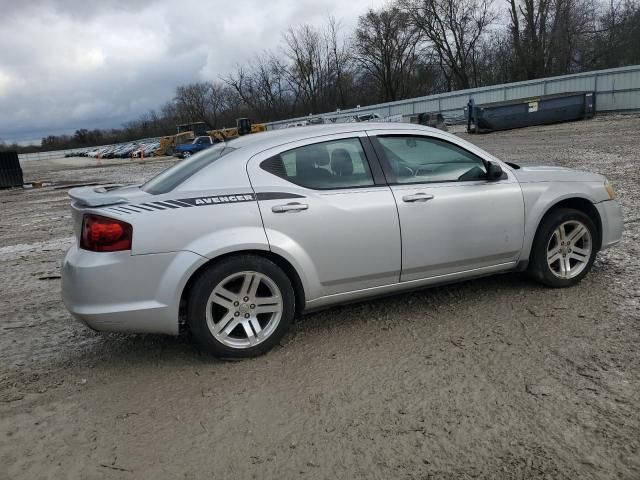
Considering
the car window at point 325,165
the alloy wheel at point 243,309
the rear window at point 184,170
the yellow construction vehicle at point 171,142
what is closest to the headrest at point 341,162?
the car window at point 325,165

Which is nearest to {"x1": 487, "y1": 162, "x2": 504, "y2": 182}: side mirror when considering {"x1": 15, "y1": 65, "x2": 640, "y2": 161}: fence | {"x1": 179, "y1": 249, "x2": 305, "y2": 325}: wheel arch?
{"x1": 179, "y1": 249, "x2": 305, "y2": 325}: wheel arch

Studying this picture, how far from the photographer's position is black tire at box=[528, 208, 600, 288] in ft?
14.2

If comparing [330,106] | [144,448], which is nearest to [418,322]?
[144,448]

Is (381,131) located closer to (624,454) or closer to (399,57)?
(624,454)

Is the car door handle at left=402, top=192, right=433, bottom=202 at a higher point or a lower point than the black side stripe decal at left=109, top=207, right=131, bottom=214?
lower

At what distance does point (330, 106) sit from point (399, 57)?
12.7m

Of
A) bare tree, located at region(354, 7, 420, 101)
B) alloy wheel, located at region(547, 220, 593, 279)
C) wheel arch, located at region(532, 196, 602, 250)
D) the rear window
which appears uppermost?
bare tree, located at region(354, 7, 420, 101)

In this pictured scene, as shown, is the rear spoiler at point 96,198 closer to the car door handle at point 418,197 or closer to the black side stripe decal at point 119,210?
the black side stripe decal at point 119,210

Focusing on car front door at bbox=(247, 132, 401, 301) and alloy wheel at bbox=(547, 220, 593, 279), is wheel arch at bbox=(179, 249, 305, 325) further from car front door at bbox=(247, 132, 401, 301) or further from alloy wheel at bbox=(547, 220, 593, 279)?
alloy wheel at bbox=(547, 220, 593, 279)

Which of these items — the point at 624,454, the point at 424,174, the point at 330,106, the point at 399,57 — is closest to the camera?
the point at 624,454

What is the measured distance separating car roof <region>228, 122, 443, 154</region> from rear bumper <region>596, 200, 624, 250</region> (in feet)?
5.71

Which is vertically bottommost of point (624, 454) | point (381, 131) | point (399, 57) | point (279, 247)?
point (624, 454)

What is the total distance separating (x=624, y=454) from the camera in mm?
2389

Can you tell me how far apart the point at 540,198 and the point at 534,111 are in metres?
25.9
